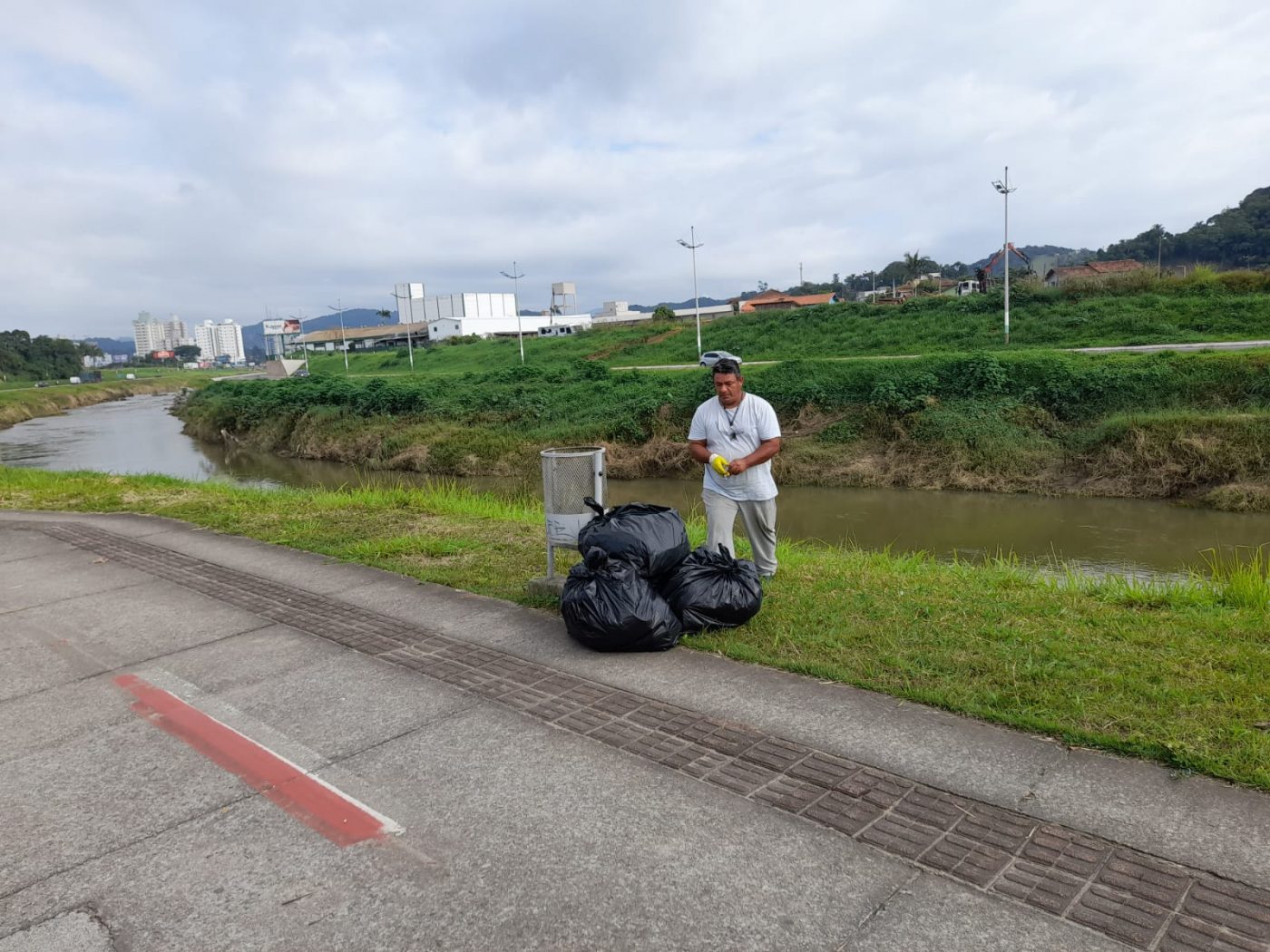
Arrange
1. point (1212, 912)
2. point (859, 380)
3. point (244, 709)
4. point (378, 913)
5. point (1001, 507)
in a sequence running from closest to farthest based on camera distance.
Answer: point (1212, 912), point (378, 913), point (244, 709), point (1001, 507), point (859, 380)

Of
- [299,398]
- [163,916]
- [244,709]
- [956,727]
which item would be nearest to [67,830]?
[163,916]

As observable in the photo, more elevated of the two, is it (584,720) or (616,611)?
(616,611)

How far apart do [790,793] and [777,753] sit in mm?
332

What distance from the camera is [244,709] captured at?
4.45 m

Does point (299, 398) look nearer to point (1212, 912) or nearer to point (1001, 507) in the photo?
point (1001, 507)

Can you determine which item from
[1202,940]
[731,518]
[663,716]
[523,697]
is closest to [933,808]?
[1202,940]

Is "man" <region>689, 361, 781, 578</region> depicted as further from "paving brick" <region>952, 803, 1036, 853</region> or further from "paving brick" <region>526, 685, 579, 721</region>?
"paving brick" <region>952, 803, 1036, 853</region>

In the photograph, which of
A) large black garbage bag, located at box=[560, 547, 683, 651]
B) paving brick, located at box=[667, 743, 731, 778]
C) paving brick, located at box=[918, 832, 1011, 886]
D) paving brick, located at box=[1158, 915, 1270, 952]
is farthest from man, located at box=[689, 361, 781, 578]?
paving brick, located at box=[1158, 915, 1270, 952]

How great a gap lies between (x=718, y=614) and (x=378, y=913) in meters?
2.79

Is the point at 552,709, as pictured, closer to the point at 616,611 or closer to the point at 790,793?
the point at 616,611

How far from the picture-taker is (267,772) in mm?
3738

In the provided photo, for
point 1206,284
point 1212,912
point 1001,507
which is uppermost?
point 1206,284

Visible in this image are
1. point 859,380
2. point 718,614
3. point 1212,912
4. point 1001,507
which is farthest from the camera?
point 859,380

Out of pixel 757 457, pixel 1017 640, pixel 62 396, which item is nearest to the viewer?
pixel 1017 640
